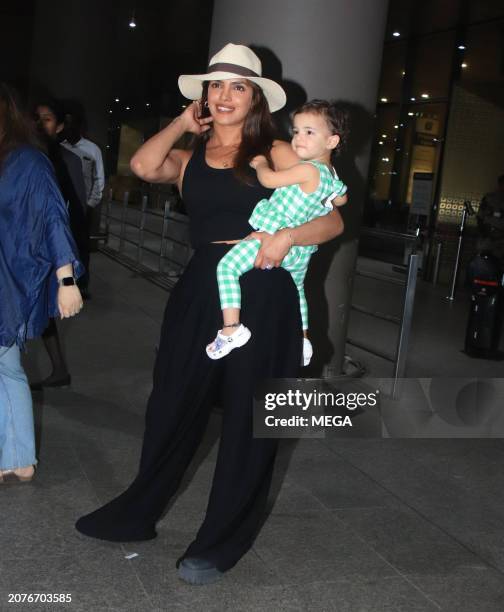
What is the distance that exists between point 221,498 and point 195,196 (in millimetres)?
1051

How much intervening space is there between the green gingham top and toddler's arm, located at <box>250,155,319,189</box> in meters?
0.04

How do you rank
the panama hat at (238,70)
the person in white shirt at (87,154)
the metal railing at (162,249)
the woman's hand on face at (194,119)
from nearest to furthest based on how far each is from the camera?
the panama hat at (238,70), the woman's hand on face at (194,119), the person in white shirt at (87,154), the metal railing at (162,249)

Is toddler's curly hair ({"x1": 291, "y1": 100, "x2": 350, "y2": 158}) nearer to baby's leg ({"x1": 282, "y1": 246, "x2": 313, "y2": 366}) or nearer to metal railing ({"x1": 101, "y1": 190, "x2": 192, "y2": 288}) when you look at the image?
baby's leg ({"x1": 282, "y1": 246, "x2": 313, "y2": 366})

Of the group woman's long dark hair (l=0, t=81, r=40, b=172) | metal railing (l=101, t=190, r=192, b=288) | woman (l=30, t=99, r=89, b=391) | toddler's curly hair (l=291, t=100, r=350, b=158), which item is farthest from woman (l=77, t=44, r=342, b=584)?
metal railing (l=101, t=190, r=192, b=288)

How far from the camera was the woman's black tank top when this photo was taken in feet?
9.55

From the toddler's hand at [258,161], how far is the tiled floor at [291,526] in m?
1.46

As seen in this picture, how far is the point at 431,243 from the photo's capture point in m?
14.0

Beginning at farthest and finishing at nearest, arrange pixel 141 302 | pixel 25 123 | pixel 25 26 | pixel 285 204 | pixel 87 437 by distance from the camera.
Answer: pixel 25 26
pixel 141 302
pixel 87 437
pixel 25 123
pixel 285 204

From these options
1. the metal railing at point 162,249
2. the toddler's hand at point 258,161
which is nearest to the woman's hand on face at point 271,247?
the toddler's hand at point 258,161

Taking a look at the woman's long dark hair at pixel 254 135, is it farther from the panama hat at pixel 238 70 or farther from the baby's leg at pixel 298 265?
the baby's leg at pixel 298 265

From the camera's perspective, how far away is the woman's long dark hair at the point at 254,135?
2.89 meters

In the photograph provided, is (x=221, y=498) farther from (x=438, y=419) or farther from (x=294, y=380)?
(x=438, y=419)

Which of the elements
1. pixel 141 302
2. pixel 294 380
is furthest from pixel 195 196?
pixel 141 302

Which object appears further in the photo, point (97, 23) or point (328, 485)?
point (97, 23)
